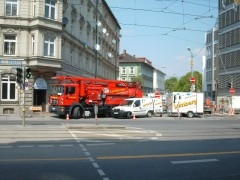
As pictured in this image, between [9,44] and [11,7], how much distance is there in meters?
3.33

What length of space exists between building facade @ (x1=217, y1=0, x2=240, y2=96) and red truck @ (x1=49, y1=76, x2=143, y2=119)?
2921cm

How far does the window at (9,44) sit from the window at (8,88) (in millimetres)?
2219

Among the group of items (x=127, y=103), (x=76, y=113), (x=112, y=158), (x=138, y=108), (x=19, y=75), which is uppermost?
(x=19, y=75)

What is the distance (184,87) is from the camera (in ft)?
481

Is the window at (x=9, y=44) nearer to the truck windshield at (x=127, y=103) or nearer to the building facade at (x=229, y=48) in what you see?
the truck windshield at (x=127, y=103)

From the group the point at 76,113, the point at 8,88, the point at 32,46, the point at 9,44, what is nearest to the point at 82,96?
the point at 76,113

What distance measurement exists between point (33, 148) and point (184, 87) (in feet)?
446

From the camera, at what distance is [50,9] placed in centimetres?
3772

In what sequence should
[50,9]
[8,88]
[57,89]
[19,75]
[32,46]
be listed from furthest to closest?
[50,9] → [32,46] → [8,88] → [57,89] → [19,75]

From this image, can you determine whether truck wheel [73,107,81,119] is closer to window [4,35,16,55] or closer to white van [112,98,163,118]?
white van [112,98,163,118]

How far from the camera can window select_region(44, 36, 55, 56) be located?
121ft

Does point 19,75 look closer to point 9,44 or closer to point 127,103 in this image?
point 9,44

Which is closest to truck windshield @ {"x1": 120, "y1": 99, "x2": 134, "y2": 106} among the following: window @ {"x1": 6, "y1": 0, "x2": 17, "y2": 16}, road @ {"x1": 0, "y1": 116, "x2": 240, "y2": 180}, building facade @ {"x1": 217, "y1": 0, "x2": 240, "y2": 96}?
window @ {"x1": 6, "y1": 0, "x2": 17, "y2": 16}

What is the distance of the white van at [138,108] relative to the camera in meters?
36.3
